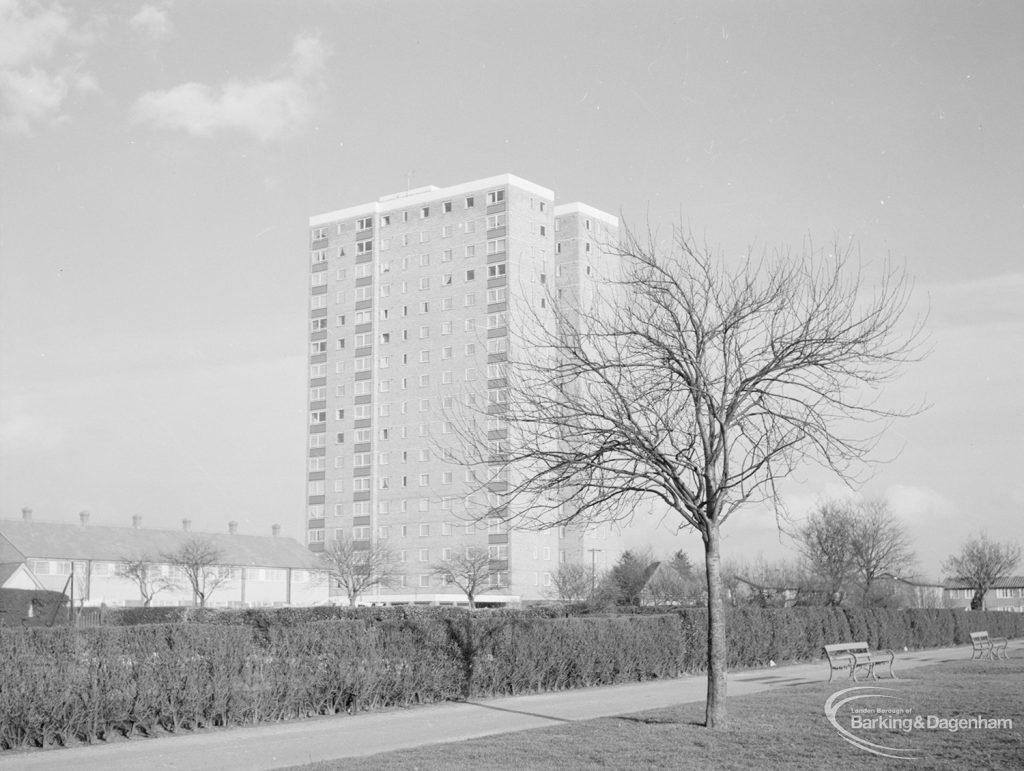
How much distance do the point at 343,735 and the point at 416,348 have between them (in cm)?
8773

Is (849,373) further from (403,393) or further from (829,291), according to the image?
(403,393)

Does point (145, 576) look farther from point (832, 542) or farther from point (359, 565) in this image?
point (832, 542)

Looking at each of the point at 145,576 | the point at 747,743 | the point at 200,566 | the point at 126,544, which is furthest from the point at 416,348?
the point at 747,743

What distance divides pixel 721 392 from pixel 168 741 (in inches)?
341

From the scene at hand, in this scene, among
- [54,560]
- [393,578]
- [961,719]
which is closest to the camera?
[961,719]

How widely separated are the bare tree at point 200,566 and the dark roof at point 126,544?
1773mm

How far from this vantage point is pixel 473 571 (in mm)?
88562

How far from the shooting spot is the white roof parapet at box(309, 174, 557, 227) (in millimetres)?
99000

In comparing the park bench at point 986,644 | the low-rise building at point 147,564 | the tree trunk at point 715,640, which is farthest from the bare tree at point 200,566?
the tree trunk at point 715,640

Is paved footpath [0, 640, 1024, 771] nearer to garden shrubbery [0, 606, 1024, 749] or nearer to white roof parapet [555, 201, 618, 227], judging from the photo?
garden shrubbery [0, 606, 1024, 749]

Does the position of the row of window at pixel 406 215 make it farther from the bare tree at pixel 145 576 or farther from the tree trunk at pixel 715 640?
the tree trunk at pixel 715 640

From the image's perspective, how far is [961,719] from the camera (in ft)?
47.3

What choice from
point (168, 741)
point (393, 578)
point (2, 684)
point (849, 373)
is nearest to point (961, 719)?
point (849, 373)

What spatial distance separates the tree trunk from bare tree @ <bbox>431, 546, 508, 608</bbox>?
71.5 m
